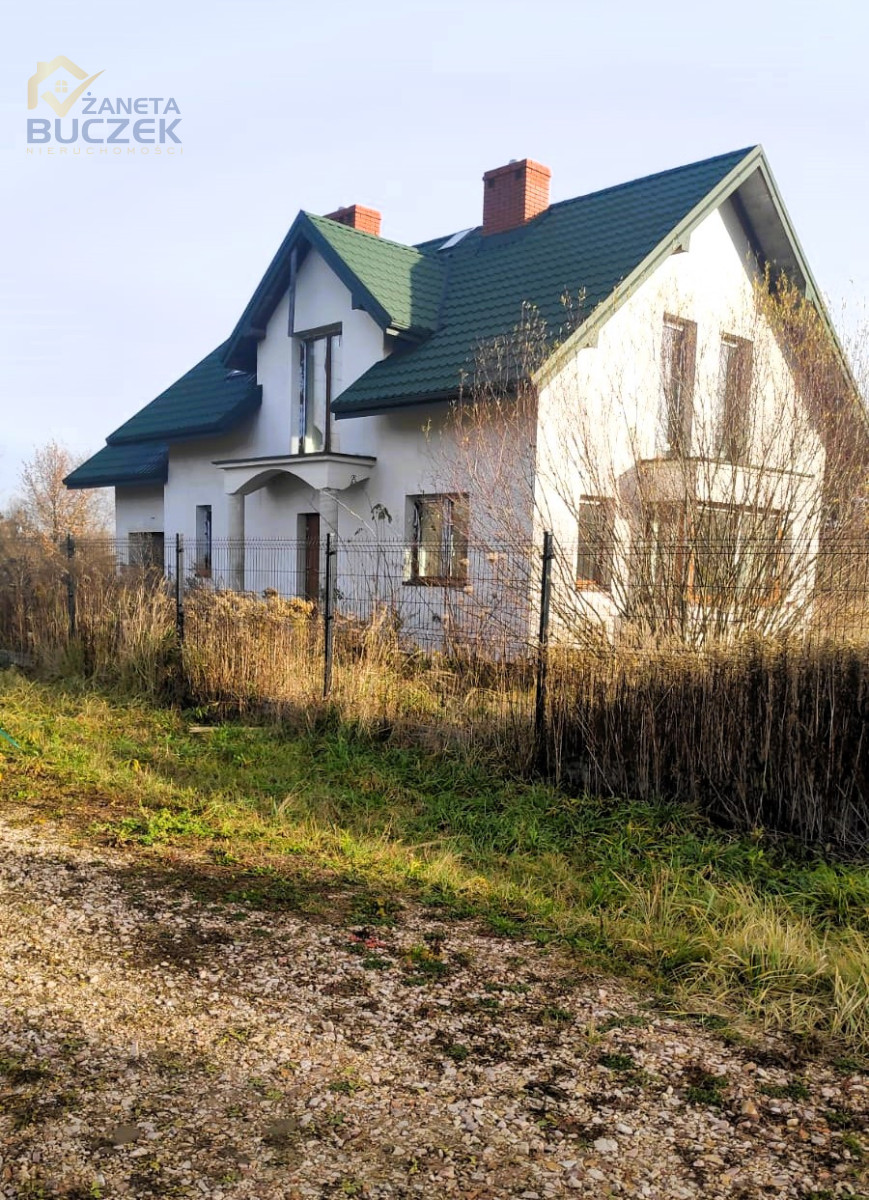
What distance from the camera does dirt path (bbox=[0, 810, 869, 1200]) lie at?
8.84 ft

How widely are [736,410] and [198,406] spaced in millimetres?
11991

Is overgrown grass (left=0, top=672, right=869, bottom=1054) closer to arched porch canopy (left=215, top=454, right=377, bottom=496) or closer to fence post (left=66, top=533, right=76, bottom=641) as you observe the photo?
fence post (left=66, top=533, right=76, bottom=641)

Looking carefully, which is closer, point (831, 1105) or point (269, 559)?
point (831, 1105)

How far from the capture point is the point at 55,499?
1560 inches

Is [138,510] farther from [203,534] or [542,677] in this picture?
[542,677]

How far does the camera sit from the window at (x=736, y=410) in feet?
30.9

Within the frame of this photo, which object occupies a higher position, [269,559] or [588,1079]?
[269,559]

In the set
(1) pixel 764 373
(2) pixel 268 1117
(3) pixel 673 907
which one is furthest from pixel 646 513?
(2) pixel 268 1117

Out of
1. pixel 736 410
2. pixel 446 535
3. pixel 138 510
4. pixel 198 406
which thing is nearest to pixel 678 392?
pixel 736 410

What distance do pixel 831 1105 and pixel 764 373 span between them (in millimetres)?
7753

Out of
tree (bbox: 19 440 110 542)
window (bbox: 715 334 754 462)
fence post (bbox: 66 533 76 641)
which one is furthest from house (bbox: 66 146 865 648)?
tree (bbox: 19 440 110 542)

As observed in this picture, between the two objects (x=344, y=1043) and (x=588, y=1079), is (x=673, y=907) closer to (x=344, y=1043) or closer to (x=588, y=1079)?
(x=588, y=1079)

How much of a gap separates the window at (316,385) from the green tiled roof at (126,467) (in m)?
4.25

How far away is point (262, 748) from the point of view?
8.32m
